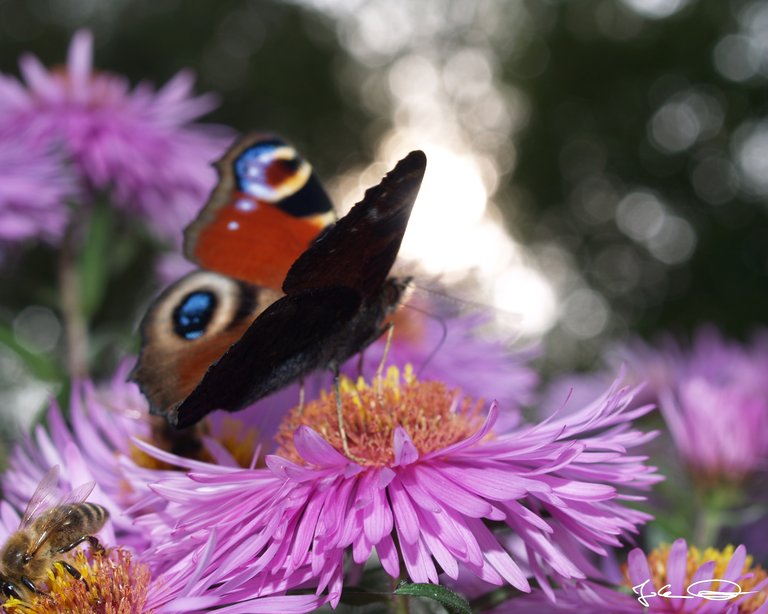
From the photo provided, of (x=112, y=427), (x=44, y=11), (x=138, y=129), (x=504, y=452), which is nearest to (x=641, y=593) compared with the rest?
(x=504, y=452)

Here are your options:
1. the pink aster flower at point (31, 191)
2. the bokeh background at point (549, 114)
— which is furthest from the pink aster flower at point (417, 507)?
the bokeh background at point (549, 114)

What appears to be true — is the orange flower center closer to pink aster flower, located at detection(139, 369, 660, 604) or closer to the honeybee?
pink aster flower, located at detection(139, 369, 660, 604)

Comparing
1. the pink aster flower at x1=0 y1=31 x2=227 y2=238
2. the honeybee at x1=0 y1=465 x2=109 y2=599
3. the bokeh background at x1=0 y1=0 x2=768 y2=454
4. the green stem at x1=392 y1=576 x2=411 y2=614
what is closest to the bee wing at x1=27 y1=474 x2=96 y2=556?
the honeybee at x1=0 y1=465 x2=109 y2=599

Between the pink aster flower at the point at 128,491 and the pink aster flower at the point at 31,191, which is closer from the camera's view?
the pink aster flower at the point at 128,491

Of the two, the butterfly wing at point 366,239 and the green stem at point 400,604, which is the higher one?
the butterfly wing at point 366,239

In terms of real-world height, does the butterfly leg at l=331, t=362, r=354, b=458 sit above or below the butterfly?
below

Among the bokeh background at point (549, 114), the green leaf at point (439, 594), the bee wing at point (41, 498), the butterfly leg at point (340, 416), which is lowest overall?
the bee wing at point (41, 498)
